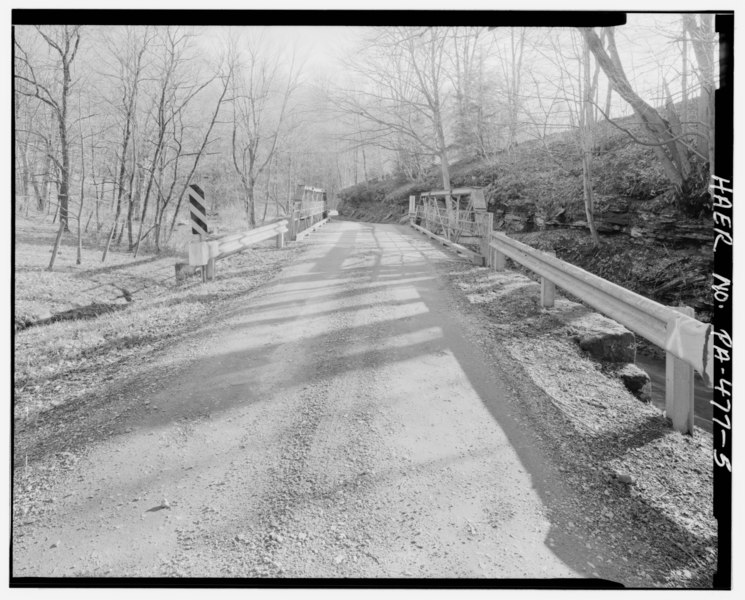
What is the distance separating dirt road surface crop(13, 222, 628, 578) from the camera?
70.9 inches

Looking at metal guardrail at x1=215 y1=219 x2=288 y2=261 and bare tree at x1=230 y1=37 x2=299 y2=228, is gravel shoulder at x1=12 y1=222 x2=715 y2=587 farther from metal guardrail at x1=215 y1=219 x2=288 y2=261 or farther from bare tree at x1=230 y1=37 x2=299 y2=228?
bare tree at x1=230 y1=37 x2=299 y2=228

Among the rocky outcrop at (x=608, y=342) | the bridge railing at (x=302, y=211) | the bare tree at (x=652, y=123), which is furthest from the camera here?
the bridge railing at (x=302, y=211)

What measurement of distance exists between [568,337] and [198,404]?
3159 millimetres

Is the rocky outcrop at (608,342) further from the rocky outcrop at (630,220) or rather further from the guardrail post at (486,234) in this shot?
the rocky outcrop at (630,220)

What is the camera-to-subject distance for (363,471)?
2293mm

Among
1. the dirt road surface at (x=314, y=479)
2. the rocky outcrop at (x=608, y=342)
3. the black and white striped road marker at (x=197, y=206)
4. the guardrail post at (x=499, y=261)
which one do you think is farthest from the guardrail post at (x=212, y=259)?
the rocky outcrop at (x=608, y=342)

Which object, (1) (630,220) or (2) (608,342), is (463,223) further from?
(2) (608,342)

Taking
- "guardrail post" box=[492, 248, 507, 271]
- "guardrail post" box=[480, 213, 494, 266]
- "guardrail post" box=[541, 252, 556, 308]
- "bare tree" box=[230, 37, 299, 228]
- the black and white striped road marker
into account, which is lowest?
"guardrail post" box=[541, 252, 556, 308]

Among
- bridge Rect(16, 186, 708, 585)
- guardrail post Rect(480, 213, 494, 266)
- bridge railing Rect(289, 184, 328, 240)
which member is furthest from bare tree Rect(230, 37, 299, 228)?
bridge Rect(16, 186, 708, 585)

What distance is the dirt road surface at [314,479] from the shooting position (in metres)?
1.80

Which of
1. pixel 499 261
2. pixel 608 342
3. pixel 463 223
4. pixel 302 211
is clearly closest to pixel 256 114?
pixel 302 211

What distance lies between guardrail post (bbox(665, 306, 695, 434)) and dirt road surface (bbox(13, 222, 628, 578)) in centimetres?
91

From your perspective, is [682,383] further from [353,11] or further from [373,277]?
[373,277]

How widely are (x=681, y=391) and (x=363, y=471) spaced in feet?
6.26
